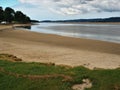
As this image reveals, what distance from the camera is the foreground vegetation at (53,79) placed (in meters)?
8.55

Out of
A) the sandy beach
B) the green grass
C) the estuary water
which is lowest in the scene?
the estuary water

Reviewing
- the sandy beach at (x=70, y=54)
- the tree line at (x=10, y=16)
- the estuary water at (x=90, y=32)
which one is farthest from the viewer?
the tree line at (x=10, y=16)

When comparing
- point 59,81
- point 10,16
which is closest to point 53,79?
point 59,81

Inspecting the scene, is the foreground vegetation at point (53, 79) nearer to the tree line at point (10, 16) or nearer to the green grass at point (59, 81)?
the green grass at point (59, 81)

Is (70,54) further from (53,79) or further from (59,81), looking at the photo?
(59,81)

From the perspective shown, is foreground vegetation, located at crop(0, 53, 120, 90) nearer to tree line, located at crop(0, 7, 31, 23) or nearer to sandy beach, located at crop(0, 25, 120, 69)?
sandy beach, located at crop(0, 25, 120, 69)

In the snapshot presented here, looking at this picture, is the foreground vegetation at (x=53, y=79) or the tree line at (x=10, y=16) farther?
the tree line at (x=10, y=16)

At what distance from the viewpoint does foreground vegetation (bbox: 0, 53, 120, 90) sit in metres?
8.55

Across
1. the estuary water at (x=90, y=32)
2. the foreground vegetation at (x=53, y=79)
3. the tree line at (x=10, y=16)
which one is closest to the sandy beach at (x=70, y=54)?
the foreground vegetation at (x=53, y=79)

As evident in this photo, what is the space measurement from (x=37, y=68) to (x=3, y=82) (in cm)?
184

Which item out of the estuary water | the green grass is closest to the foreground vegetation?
the green grass

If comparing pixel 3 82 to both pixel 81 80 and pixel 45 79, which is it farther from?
pixel 81 80

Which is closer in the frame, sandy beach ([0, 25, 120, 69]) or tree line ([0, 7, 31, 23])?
sandy beach ([0, 25, 120, 69])

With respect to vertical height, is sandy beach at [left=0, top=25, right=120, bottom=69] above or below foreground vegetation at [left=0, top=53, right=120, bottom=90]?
below
